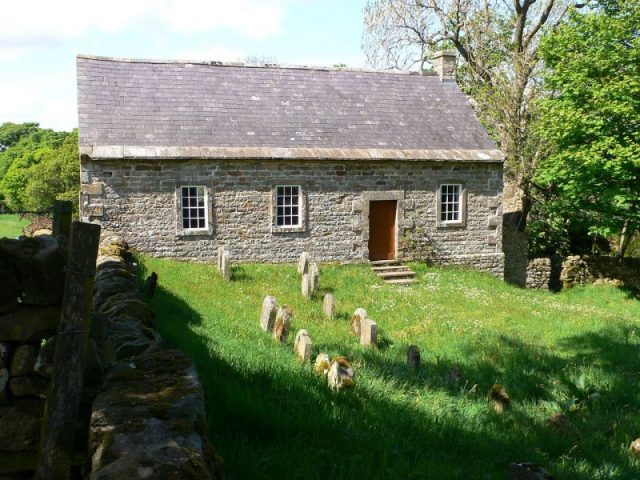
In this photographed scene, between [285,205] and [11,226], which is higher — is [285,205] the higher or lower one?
the higher one

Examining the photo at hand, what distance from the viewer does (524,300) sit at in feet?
61.5

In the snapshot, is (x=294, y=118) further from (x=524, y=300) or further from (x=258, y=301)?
(x=524, y=300)

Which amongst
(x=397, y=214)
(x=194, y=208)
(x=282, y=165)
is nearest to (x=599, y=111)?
(x=397, y=214)

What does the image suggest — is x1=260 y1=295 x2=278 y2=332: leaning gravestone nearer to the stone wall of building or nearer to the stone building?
the stone building

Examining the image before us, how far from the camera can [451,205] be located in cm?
2194

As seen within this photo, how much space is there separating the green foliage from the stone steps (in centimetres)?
1330

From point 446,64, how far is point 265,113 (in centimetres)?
871

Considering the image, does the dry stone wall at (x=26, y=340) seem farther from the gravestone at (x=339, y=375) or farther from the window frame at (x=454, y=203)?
the window frame at (x=454, y=203)

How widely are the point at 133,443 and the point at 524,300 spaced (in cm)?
1747

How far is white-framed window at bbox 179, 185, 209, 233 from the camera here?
1888 centimetres

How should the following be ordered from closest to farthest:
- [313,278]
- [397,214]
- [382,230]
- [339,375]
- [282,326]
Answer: [339,375], [282,326], [313,278], [397,214], [382,230]

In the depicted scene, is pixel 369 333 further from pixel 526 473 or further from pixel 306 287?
pixel 526 473

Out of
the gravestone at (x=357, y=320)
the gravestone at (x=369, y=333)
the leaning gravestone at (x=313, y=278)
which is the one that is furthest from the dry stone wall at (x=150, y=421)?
the leaning gravestone at (x=313, y=278)

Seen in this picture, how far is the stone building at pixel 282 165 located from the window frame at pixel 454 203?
0.19ft
